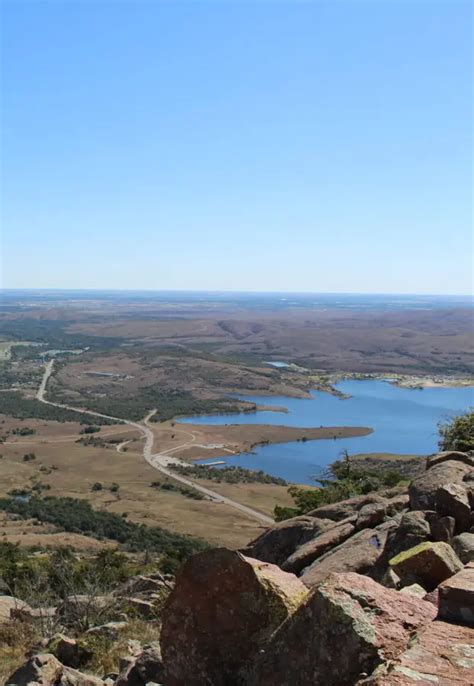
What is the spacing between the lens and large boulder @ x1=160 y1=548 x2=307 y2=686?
5871mm

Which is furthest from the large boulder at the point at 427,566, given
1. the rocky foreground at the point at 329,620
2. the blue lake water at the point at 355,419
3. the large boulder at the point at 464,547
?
the blue lake water at the point at 355,419

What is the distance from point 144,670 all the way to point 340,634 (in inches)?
137

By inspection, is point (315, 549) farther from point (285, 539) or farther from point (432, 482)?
point (432, 482)

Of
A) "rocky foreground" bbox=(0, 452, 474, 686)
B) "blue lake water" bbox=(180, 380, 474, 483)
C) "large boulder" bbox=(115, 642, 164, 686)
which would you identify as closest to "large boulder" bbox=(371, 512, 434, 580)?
"rocky foreground" bbox=(0, 452, 474, 686)

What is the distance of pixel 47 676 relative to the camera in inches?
331

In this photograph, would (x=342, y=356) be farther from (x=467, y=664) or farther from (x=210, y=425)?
(x=467, y=664)

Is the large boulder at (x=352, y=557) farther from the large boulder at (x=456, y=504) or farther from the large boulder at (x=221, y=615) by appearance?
the large boulder at (x=221, y=615)

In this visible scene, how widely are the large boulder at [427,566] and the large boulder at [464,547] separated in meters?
0.46

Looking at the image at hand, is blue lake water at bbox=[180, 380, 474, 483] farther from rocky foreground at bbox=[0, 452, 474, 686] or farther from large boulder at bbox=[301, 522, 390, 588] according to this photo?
rocky foreground at bbox=[0, 452, 474, 686]

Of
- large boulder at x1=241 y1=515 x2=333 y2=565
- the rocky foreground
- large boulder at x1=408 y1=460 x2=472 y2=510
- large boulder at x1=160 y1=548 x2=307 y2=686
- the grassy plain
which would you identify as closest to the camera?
the rocky foreground

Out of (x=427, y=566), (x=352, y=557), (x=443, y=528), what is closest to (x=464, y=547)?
(x=427, y=566)

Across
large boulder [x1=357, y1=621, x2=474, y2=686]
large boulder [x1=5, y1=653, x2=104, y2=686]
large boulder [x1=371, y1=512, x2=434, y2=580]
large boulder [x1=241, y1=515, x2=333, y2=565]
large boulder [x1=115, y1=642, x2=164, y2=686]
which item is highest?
large boulder [x1=357, y1=621, x2=474, y2=686]

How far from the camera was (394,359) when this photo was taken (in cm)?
17512

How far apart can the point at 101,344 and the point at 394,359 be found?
9264 cm
